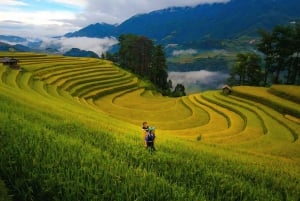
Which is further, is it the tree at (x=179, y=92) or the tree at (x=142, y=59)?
the tree at (x=142, y=59)

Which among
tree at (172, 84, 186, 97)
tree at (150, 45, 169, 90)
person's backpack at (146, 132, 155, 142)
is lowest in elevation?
tree at (172, 84, 186, 97)

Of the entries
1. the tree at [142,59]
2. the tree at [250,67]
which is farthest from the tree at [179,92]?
the tree at [250,67]

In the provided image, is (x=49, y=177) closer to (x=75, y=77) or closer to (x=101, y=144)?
(x=101, y=144)

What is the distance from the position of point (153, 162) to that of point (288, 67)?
63485 millimetres

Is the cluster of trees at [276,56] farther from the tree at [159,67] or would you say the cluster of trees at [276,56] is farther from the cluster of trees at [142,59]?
the cluster of trees at [142,59]

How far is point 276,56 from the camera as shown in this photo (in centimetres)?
6719

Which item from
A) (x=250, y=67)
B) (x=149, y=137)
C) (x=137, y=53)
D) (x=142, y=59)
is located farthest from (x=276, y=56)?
(x=149, y=137)

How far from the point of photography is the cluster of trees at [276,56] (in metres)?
61.8

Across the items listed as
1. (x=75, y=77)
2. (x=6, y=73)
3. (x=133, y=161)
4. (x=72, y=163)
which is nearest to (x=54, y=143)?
(x=72, y=163)

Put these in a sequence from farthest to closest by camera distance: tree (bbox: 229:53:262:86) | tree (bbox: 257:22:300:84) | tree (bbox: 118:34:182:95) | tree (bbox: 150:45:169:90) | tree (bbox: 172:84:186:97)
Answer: tree (bbox: 118:34:182:95) < tree (bbox: 150:45:169:90) < tree (bbox: 172:84:186:97) < tree (bbox: 229:53:262:86) < tree (bbox: 257:22:300:84)

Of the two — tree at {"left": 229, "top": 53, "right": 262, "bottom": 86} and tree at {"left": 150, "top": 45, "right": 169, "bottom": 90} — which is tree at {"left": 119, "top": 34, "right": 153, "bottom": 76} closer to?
tree at {"left": 150, "top": 45, "right": 169, "bottom": 90}

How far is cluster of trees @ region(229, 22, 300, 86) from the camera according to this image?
61781mm

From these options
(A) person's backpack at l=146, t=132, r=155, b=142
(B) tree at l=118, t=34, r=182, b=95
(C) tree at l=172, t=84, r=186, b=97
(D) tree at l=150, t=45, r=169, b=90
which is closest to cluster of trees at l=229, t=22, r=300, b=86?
(C) tree at l=172, t=84, r=186, b=97

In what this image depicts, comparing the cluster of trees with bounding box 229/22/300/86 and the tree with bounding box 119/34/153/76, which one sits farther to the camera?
the tree with bounding box 119/34/153/76
